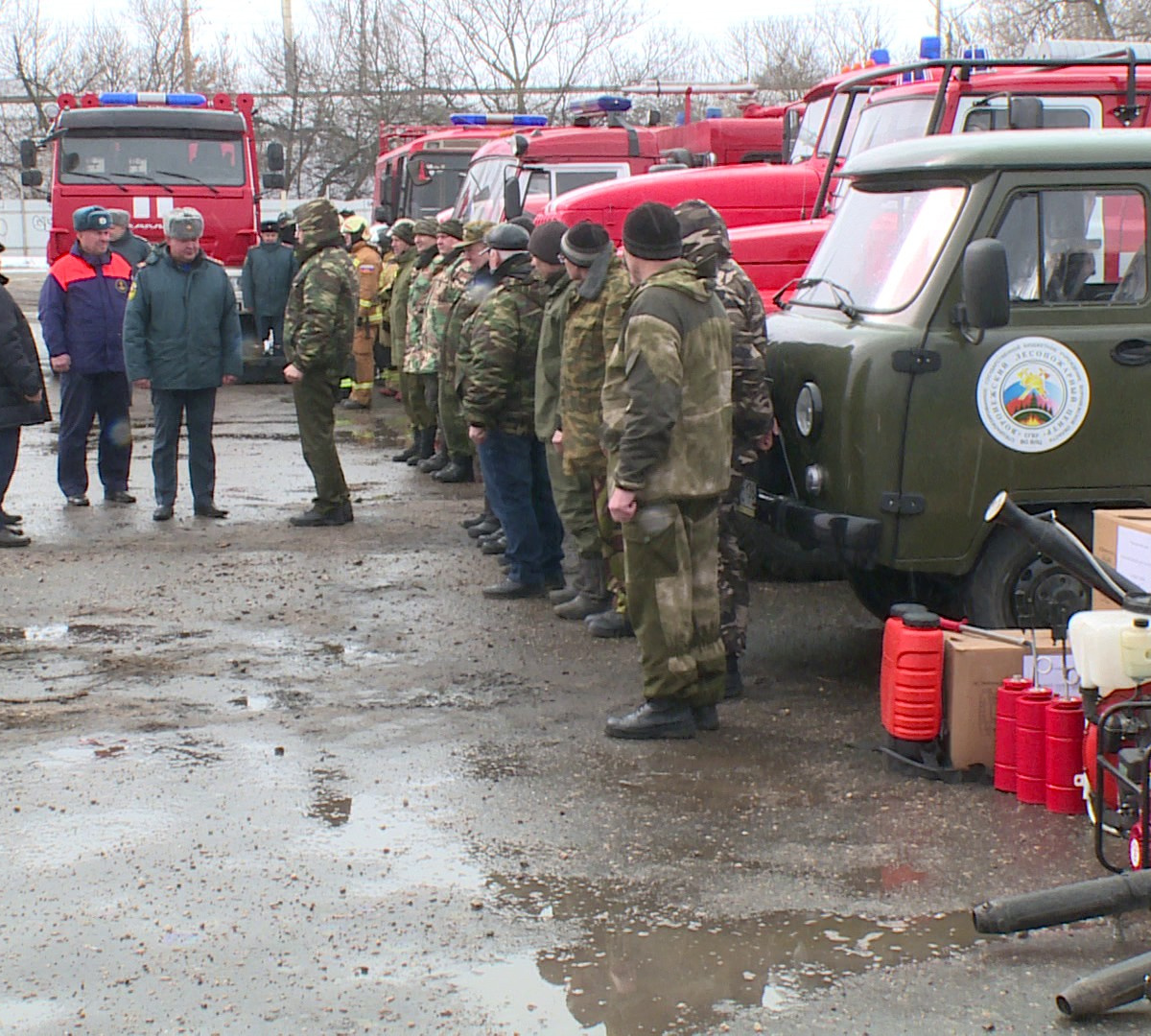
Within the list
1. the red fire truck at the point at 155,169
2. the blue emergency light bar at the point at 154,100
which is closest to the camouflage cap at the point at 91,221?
the red fire truck at the point at 155,169

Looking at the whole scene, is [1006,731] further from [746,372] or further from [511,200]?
[511,200]

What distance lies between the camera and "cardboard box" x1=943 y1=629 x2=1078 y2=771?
18.9 feet

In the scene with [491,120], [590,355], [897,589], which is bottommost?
[897,589]

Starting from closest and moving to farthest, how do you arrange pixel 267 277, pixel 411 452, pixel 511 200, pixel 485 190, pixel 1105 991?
pixel 1105 991
pixel 411 452
pixel 511 200
pixel 485 190
pixel 267 277

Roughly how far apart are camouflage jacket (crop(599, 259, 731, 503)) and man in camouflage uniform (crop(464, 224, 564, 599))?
7.88 feet

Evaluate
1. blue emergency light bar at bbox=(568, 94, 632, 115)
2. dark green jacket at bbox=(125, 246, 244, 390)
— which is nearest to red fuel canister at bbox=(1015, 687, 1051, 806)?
dark green jacket at bbox=(125, 246, 244, 390)

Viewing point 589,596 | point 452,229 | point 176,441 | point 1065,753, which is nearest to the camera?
point 1065,753

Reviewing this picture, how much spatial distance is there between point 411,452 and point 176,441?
9.27ft

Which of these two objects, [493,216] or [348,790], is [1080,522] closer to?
[348,790]

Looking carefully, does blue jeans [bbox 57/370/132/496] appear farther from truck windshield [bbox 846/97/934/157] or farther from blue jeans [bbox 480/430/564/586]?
truck windshield [bbox 846/97/934/157]

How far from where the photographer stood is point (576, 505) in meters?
8.24

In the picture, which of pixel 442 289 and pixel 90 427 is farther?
pixel 90 427

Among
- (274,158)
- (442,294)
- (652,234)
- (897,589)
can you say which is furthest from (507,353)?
(274,158)

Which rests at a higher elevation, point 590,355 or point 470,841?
point 590,355
